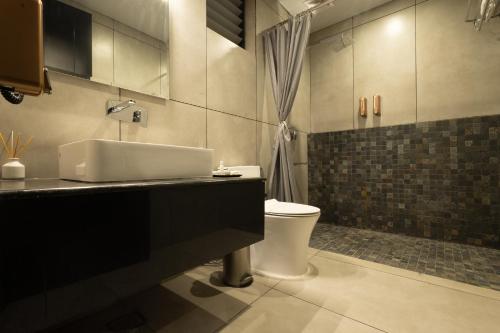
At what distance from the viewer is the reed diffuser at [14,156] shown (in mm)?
891

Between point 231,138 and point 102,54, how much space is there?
106 centimetres

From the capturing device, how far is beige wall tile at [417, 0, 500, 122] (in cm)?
209

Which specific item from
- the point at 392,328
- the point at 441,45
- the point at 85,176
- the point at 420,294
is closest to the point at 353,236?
the point at 420,294

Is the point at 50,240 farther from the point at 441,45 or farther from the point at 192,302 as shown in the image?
the point at 441,45

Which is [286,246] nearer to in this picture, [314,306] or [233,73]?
[314,306]

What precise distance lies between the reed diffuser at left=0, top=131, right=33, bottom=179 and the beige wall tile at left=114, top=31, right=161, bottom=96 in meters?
0.52

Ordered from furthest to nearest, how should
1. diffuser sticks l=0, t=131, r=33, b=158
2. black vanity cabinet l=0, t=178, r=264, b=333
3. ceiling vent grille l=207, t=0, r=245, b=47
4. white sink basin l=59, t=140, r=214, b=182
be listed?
1. ceiling vent grille l=207, t=0, r=245, b=47
2. diffuser sticks l=0, t=131, r=33, b=158
3. white sink basin l=59, t=140, r=214, b=182
4. black vanity cabinet l=0, t=178, r=264, b=333

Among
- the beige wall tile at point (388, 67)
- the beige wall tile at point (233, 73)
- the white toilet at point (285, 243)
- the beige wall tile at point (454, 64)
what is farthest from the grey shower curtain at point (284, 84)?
the beige wall tile at point (454, 64)

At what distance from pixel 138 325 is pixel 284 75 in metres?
2.15

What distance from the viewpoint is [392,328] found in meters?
1.09

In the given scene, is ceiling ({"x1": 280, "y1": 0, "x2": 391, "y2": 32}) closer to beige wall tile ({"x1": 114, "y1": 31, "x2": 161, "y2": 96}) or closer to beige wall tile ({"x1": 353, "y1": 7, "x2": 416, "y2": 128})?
beige wall tile ({"x1": 353, "y1": 7, "x2": 416, "y2": 128})

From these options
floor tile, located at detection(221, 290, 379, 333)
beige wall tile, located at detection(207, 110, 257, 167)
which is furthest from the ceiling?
floor tile, located at detection(221, 290, 379, 333)

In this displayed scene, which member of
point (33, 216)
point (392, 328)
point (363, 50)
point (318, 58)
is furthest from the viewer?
point (318, 58)

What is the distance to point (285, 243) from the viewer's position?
158 cm
